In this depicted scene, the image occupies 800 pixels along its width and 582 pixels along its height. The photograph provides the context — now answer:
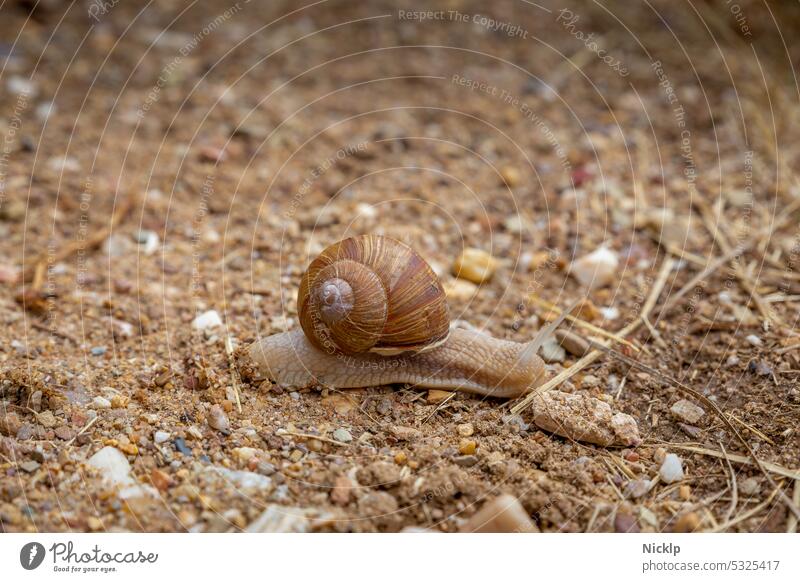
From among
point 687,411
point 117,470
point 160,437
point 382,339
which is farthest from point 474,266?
point 117,470

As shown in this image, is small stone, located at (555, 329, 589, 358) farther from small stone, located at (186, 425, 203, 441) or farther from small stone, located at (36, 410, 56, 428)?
small stone, located at (36, 410, 56, 428)

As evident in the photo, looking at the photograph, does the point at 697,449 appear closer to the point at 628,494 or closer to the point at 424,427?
the point at 628,494

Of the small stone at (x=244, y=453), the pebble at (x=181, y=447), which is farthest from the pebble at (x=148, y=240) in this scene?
the small stone at (x=244, y=453)

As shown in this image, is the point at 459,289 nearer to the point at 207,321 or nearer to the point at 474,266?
the point at 474,266

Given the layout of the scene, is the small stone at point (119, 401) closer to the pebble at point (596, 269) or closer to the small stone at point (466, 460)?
the small stone at point (466, 460)

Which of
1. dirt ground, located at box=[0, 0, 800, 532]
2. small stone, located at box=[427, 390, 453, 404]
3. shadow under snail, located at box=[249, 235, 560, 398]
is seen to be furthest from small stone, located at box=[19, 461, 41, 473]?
small stone, located at box=[427, 390, 453, 404]

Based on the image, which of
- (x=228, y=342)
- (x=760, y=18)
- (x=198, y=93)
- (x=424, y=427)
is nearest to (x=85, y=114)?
(x=198, y=93)
